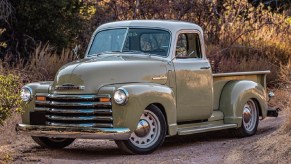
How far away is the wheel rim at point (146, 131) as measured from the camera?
1022 cm

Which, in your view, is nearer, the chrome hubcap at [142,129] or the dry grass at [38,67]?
the chrome hubcap at [142,129]

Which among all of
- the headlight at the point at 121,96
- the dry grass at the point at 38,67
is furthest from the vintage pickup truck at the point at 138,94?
the dry grass at the point at 38,67

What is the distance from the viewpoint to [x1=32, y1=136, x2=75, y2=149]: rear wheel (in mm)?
11070

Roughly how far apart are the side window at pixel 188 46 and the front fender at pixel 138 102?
103cm

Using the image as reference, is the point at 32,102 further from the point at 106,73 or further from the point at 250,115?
the point at 250,115

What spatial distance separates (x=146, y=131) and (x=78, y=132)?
97 cm

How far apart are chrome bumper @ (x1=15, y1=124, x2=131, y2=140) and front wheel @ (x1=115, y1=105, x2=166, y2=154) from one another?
36 cm

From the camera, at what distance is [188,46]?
11664 mm

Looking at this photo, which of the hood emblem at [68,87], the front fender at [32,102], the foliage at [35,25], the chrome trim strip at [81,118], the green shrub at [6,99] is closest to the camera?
the green shrub at [6,99]

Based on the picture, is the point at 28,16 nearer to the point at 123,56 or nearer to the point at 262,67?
the point at 262,67

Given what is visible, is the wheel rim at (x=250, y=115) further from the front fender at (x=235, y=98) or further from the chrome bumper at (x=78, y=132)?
the chrome bumper at (x=78, y=132)

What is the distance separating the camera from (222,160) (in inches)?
378

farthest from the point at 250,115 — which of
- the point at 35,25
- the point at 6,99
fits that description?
the point at 35,25

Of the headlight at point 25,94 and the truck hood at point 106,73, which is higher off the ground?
the truck hood at point 106,73
